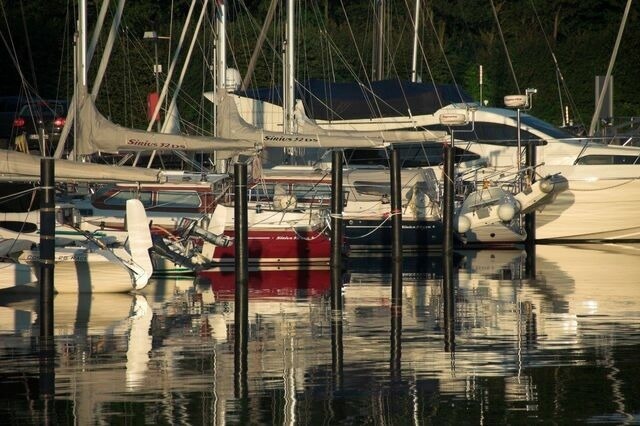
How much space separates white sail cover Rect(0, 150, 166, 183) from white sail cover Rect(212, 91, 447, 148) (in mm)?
3722

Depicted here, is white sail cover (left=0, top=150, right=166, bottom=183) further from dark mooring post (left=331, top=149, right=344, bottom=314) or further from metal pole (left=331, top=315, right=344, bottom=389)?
metal pole (left=331, top=315, right=344, bottom=389)

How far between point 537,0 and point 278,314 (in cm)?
4458

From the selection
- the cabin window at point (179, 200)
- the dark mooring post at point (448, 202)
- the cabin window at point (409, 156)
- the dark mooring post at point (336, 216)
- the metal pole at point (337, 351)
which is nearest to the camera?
the metal pole at point (337, 351)

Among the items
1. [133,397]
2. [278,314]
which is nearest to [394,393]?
[133,397]

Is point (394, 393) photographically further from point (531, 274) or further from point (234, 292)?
point (531, 274)

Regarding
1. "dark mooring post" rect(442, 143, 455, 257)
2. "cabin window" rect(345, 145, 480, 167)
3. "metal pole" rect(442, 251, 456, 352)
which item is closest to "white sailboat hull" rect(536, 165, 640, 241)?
"cabin window" rect(345, 145, 480, 167)

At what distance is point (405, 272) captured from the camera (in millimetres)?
28031

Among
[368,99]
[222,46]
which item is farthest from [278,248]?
[368,99]

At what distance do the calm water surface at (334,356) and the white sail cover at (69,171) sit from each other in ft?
5.47

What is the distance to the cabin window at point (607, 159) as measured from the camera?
34781 mm

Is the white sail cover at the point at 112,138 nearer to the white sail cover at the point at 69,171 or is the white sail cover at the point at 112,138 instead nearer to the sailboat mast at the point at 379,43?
the white sail cover at the point at 69,171

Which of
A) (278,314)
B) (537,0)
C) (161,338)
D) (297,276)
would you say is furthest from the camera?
(537,0)

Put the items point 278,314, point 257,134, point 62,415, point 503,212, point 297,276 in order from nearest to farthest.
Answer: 1. point 62,415
2. point 278,314
3. point 297,276
4. point 257,134
5. point 503,212

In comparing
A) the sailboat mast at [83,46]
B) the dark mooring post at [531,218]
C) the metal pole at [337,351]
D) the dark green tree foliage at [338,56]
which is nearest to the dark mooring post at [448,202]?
the dark mooring post at [531,218]
